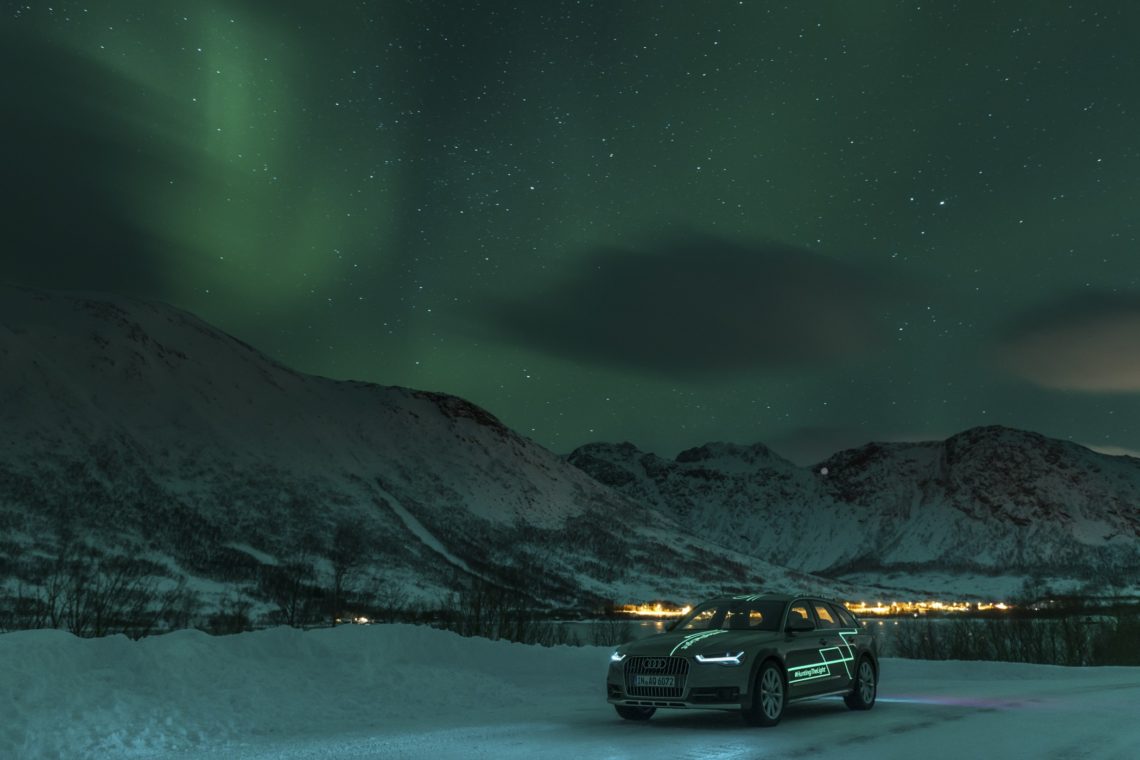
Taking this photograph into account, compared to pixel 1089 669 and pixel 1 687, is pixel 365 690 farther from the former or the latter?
pixel 1089 669

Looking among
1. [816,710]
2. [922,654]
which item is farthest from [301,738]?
[922,654]

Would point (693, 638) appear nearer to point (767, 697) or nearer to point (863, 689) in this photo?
point (767, 697)

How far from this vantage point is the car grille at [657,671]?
14.6m

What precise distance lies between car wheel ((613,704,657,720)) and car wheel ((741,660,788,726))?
5.00ft

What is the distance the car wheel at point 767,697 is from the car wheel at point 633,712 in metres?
1.52

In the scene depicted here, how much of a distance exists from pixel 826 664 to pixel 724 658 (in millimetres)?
2654

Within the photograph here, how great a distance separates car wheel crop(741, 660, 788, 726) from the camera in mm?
14602

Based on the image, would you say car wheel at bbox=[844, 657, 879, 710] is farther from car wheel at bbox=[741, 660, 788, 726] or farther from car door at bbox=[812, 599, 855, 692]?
car wheel at bbox=[741, 660, 788, 726]

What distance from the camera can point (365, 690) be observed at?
18953 mm

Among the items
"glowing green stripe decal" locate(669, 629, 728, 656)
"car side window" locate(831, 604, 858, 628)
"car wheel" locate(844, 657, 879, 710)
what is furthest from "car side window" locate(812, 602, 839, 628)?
"glowing green stripe decal" locate(669, 629, 728, 656)

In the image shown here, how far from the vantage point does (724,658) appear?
47.7ft

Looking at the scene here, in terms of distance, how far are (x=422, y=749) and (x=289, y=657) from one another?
821 cm

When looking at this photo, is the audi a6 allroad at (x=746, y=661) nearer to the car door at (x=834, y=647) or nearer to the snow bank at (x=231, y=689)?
the car door at (x=834, y=647)

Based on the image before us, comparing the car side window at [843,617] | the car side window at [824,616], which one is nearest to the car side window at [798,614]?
the car side window at [824,616]
